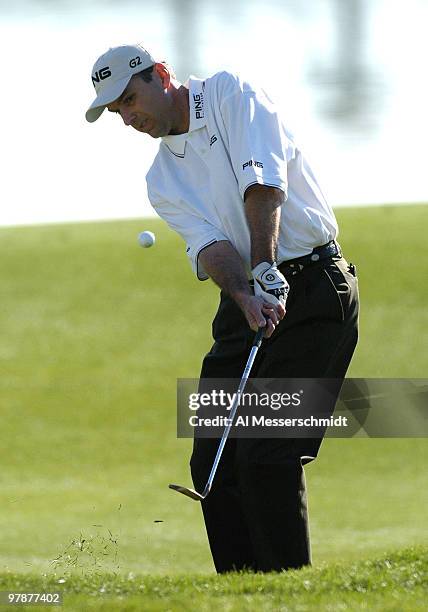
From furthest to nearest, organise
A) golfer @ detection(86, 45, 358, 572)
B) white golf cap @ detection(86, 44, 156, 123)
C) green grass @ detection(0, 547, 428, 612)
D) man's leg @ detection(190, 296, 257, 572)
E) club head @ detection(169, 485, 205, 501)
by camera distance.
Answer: man's leg @ detection(190, 296, 257, 572), white golf cap @ detection(86, 44, 156, 123), golfer @ detection(86, 45, 358, 572), club head @ detection(169, 485, 205, 501), green grass @ detection(0, 547, 428, 612)

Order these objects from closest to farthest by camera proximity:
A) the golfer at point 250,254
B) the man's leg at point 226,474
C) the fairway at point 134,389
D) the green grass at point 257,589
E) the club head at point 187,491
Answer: the green grass at point 257,589
the club head at point 187,491
the golfer at point 250,254
the man's leg at point 226,474
the fairway at point 134,389

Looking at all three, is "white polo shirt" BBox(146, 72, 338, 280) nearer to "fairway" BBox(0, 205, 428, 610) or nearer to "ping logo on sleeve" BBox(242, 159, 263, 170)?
"ping logo on sleeve" BBox(242, 159, 263, 170)

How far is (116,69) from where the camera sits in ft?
12.3

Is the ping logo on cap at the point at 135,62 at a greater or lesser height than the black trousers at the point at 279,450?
greater

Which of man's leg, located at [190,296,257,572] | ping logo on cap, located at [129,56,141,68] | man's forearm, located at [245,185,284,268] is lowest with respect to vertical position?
man's leg, located at [190,296,257,572]

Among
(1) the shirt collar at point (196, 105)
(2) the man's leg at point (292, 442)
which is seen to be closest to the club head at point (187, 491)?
(2) the man's leg at point (292, 442)

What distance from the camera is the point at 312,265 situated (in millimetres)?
3752

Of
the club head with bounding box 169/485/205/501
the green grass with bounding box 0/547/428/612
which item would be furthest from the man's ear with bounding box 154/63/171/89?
the green grass with bounding box 0/547/428/612

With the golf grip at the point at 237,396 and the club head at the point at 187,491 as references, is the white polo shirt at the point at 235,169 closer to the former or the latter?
the golf grip at the point at 237,396

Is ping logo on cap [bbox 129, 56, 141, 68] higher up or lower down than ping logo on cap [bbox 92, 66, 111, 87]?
higher up

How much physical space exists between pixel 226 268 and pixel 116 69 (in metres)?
0.70

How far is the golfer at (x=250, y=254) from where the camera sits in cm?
360

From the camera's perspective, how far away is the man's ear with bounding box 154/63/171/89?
381 cm

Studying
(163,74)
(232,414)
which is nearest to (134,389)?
(163,74)
